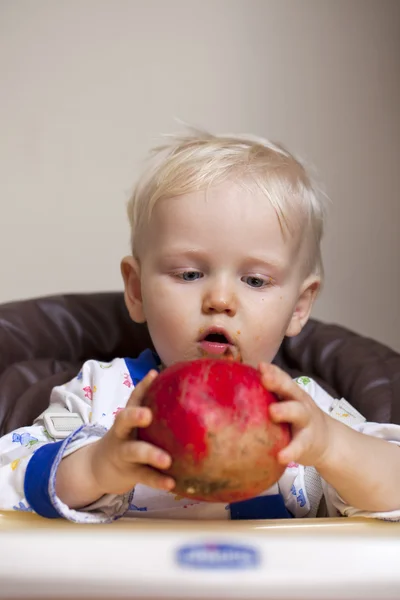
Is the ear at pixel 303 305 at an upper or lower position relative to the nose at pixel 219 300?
lower

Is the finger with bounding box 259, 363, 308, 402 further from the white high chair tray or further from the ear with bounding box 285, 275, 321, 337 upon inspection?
the ear with bounding box 285, 275, 321, 337

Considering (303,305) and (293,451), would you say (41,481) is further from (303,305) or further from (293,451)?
(303,305)

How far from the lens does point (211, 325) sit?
986 mm

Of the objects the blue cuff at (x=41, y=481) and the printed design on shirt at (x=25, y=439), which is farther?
the printed design on shirt at (x=25, y=439)

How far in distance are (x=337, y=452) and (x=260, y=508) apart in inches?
9.1

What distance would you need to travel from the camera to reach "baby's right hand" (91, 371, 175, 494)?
66cm

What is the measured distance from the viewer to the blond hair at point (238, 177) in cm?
108

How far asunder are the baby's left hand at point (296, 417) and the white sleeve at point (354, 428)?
0.38ft

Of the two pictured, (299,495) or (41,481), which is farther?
(299,495)

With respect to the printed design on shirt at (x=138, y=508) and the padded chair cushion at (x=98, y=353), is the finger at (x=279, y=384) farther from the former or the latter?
the padded chair cushion at (x=98, y=353)

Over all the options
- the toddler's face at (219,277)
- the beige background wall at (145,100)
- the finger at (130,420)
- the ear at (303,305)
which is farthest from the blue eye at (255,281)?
the beige background wall at (145,100)

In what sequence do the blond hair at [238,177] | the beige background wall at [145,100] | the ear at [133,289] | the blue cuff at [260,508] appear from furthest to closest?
the beige background wall at [145,100] → the ear at [133,289] → the blond hair at [238,177] → the blue cuff at [260,508]

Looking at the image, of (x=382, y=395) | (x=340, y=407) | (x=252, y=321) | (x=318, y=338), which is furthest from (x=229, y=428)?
(x=318, y=338)

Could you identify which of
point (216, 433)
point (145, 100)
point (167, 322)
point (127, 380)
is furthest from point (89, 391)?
point (145, 100)
